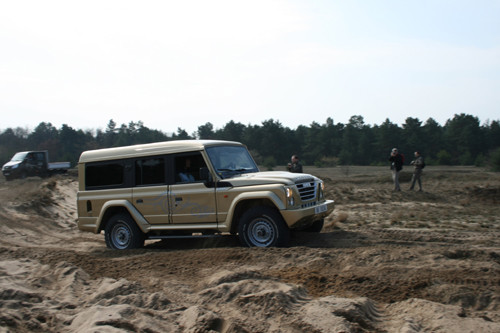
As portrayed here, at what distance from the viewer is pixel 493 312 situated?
500cm

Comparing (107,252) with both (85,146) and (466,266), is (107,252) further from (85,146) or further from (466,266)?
(85,146)

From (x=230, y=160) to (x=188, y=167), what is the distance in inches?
33.9

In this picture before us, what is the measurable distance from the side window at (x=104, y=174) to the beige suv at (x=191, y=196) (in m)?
0.02

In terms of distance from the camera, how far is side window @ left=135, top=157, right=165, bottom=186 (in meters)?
9.55

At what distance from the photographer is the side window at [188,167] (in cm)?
918

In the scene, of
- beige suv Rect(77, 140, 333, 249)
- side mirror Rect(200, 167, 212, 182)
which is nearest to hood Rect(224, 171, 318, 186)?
beige suv Rect(77, 140, 333, 249)

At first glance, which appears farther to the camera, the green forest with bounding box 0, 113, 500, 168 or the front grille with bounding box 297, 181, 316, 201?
the green forest with bounding box 0, 113, 500, 168

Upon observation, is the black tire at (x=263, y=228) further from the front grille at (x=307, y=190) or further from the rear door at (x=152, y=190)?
the rear door at (x=152, y=190)

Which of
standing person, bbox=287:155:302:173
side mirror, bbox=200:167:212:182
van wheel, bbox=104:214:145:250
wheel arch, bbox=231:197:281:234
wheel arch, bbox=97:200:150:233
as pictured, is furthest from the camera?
standing person, bbox=287:155:302:173

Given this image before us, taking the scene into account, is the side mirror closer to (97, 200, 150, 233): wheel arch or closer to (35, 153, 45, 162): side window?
(97, 200, 150, 233): wheel arch

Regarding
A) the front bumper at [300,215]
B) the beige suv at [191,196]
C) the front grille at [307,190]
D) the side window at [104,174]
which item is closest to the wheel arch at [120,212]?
the beige suv at [191,196]

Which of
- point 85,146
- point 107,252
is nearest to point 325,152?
point 85,146

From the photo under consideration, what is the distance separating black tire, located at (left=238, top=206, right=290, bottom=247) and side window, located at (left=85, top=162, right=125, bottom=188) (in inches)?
120

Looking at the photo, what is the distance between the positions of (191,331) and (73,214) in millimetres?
13747
